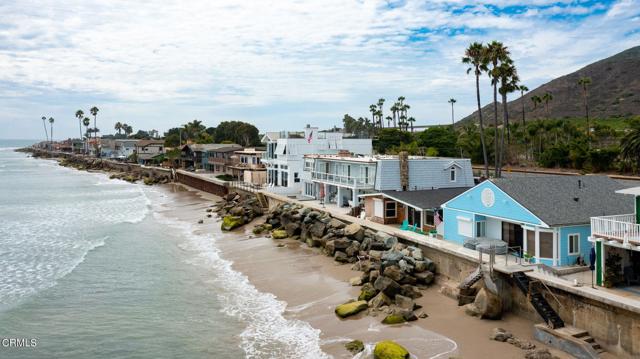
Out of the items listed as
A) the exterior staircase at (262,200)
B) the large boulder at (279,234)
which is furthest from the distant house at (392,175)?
the exterior staircase at (262,200)

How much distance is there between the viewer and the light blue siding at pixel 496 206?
24.0m

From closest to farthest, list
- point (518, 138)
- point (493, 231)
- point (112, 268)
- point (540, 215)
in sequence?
point (540, 215) < point (493, 231) < point (112, 268) < point (518, 138)

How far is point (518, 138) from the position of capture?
85.8 meters

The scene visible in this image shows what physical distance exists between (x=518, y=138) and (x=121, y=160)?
11269 centimetres

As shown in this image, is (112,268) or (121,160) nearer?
(112,268)

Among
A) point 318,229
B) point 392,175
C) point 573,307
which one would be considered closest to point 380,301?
point 573,307

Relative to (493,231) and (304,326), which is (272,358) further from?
A: (493,231)

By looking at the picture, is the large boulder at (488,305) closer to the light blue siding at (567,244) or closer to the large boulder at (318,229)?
the light blue siding at (567,244)

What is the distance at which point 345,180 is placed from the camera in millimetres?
43656

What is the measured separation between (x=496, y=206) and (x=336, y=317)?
9918 mm

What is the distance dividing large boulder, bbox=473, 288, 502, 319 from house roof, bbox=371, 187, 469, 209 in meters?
12.2

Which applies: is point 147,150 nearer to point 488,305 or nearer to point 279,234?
point 279,234

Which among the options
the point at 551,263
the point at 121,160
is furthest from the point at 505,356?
the point at 121,160

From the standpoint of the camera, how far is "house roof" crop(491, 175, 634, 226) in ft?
76.9
